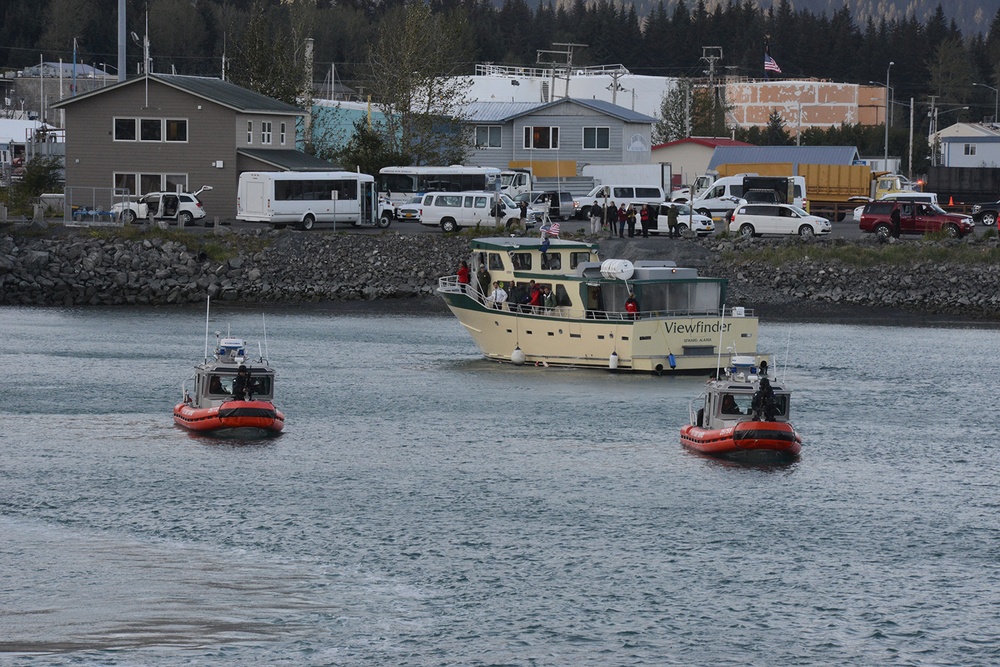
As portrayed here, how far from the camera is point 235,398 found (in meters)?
34.3

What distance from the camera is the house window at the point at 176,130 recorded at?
71.8 meters

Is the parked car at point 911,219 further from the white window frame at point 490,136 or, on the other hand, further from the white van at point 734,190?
the white window frame at point 490,136

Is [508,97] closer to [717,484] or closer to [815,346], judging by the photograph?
[815,346]

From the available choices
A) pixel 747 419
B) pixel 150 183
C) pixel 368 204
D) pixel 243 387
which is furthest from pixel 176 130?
pixel 747 419

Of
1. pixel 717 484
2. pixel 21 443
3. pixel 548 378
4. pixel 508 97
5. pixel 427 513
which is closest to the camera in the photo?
pixel 427 513

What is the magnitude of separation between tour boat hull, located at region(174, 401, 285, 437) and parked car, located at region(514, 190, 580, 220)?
4087cm

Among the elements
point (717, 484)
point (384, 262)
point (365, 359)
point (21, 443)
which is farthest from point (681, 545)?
point (384, 262)

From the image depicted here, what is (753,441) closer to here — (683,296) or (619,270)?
(619,270)

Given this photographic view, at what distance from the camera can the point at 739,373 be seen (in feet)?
107

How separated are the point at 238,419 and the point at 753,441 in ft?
38.0

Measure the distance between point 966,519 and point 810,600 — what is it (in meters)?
6.43

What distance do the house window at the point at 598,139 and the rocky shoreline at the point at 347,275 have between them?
92.8 ft

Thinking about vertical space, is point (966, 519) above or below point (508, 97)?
below

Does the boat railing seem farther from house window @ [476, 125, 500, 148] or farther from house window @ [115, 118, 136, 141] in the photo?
house window @ [476, 125, 500, 148]
